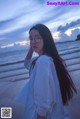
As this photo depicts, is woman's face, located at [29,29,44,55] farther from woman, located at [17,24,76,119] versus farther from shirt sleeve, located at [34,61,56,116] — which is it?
shirt sleeve, located at [34,61,56,116]

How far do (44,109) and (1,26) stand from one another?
69 cm

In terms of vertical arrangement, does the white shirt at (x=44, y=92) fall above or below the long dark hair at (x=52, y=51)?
below

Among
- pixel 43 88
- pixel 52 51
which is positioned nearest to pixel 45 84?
pixel 43 88

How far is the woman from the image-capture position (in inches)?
39.6

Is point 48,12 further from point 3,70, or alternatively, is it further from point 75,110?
point 75,110

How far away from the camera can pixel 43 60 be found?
3.35 feet

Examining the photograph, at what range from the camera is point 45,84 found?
3.28 feet

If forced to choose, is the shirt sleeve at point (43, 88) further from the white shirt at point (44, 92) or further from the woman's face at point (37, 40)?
the woman's face at point (37, 40)

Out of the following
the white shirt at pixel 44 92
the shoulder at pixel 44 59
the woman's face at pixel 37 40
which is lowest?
the white shirt at pixel 44 92

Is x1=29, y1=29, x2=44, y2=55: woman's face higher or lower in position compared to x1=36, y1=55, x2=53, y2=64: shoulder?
higher

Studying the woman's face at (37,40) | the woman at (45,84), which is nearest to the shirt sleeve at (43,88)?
the woman at (45,84)

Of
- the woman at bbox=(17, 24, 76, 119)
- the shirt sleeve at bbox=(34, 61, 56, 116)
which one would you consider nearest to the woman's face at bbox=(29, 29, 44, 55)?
the woman at bbox=(17, 24, 76, 119)

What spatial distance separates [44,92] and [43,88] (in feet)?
0.06

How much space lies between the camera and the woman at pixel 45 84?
1.00m
